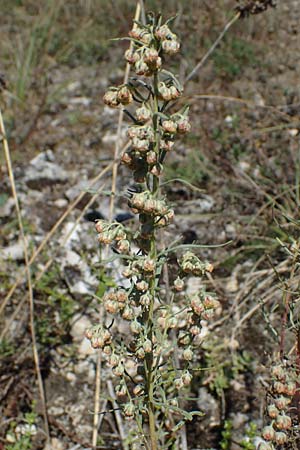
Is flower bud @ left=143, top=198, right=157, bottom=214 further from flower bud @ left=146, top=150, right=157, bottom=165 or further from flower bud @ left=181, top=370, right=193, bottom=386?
flower bud @ left=181, top=370, right=193, bottom=386

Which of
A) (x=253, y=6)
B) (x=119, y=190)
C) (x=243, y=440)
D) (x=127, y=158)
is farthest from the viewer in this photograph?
(x=119, y=190)

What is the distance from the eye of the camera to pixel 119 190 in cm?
371

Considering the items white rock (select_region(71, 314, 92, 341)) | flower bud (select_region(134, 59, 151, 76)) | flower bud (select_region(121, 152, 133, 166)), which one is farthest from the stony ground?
flower bud (select_region(134, 59, 151, 76))

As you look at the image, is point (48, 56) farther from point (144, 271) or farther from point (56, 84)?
point (144, 271)

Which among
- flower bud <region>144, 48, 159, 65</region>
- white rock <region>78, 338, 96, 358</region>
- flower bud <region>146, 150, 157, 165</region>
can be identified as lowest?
white rock <region>78, 338, 96, 358</region>

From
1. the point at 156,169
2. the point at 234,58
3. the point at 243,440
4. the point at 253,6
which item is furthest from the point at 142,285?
the point at 234,58

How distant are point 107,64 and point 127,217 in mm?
1796

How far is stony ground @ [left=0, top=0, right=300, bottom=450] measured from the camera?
2.68 metres

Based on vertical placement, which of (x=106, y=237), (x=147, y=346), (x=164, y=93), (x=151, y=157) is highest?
(x=164, y=93)

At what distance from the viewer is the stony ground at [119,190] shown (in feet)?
8.79

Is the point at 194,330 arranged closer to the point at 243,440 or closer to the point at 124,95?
the point at 124,95

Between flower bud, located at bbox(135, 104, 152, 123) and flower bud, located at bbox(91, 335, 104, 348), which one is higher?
flower bud, located at bbox(135, 104, 152, 123)

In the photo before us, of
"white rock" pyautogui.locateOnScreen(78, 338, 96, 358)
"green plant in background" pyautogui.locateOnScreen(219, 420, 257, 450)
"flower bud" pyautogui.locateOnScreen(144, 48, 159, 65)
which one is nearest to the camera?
"flower bud" pyautogui.locateOnScreen(144, 48, 159, 65)

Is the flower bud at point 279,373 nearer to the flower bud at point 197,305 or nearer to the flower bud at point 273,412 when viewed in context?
the flower bud at point 273,412
